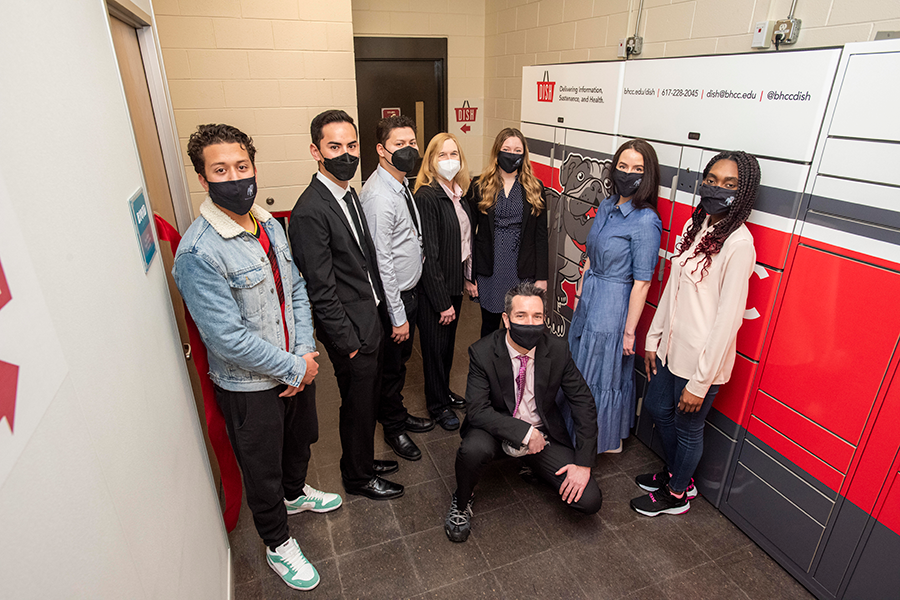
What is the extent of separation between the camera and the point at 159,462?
130 centimetres

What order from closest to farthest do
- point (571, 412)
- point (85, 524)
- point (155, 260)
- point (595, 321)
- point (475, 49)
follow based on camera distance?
1. point (85, 524)
2. point (155, 260)
3. point (571, 412)
4. point (595, 321)
5. point (475, 49)

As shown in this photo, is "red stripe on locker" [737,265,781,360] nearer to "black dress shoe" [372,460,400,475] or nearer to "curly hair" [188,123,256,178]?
"black dress shoe" [372,460,400,475]

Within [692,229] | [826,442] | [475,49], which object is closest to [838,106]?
[692,229]

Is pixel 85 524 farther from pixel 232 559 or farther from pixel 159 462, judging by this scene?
pixel 232 559

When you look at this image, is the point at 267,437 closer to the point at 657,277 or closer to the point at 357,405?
the point at 357,405

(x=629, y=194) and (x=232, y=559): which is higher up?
(x=629, y=194)

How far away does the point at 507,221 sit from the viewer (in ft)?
9.48

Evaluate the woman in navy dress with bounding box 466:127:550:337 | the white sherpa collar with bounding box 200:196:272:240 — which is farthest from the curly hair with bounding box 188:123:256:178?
the woman in navy dress with bounding box 466:127:550:337

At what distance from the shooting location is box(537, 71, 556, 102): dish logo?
3.12 metres

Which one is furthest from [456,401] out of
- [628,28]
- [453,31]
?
[453,31]

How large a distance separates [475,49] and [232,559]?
16.1ft

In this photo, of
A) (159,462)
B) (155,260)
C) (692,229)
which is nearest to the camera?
(159,462)

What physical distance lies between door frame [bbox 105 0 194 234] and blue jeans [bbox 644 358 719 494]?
2.43m

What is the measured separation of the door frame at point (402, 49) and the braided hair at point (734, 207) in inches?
144
